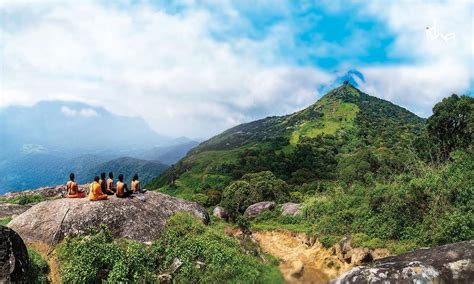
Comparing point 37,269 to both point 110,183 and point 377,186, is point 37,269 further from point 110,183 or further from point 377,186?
point 377,186

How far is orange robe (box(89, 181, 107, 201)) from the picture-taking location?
21.5m

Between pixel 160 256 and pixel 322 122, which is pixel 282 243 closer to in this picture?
pixel 160 256

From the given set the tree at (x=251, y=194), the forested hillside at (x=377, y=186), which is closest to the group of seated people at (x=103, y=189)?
the forested hillside at (x=377, y=186)

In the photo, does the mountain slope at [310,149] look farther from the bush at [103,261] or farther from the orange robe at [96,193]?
the bush at [103,261]

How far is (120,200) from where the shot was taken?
22.2m

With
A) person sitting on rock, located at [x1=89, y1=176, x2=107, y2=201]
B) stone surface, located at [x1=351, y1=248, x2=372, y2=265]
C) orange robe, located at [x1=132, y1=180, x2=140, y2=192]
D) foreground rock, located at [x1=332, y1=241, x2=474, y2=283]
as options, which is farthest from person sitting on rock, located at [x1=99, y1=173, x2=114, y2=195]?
stone surface, located at [x1=351, y1=248, x2=372, y2=265]

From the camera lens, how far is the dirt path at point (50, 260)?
672 inches

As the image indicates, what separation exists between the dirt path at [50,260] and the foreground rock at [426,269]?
1221 centimetres

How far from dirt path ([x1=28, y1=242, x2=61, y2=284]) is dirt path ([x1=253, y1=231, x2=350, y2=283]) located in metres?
11.8

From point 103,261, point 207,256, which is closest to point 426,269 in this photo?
point 207,256

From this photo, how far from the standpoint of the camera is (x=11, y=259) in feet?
48.1

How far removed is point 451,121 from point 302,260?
3428 centimetres

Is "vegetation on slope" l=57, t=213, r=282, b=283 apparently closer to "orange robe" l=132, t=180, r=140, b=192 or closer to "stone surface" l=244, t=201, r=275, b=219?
"orange robe" l=132, t=180, r=140, b=192

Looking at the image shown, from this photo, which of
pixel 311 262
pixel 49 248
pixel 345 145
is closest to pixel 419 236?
pixel 311 262
